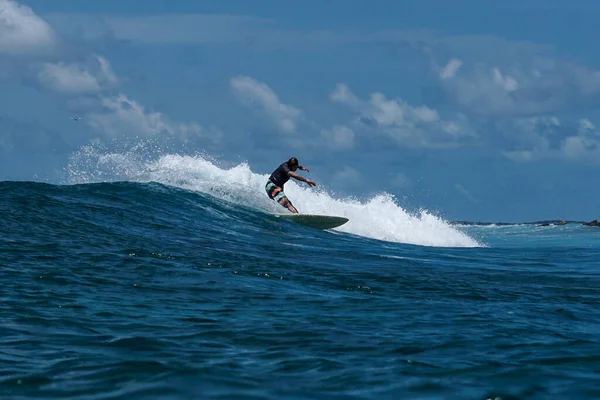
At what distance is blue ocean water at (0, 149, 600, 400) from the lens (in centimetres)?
603

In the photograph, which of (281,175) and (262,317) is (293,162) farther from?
(262,317)

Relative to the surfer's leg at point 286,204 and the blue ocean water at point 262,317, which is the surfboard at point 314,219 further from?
the blue ocean water at point 262,317

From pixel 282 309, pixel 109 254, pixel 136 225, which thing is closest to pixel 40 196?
pixel 136 225

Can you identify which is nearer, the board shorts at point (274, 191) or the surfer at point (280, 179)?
the surfer at point (280, 179)

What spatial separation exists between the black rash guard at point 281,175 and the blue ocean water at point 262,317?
5041mm

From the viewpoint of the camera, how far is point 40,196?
63.8 ft

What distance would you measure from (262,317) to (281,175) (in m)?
15.7

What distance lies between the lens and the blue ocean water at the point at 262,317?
603 centimetres

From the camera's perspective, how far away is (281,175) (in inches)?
961

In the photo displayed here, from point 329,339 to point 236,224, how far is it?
14.4 metres

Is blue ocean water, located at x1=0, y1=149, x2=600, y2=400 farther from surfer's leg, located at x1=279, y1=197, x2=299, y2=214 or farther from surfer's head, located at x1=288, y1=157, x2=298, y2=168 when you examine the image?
surfer's leg, located at x1=279, y1=197, x2=299, y2=214

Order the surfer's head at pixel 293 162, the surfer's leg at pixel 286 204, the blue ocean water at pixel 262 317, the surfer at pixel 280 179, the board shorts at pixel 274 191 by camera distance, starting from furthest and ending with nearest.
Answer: the surfer's leg at pixel 286 204 → the board shorts at pixel 274 191 → the surfer at pixel 280 179 → the surfer's head at pixel 293 162 → the blue ocean water at pixel 262 317

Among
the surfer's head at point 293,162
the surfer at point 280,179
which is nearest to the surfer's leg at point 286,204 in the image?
the surfer at point 280,179

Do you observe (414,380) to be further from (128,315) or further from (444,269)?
(444,269)
